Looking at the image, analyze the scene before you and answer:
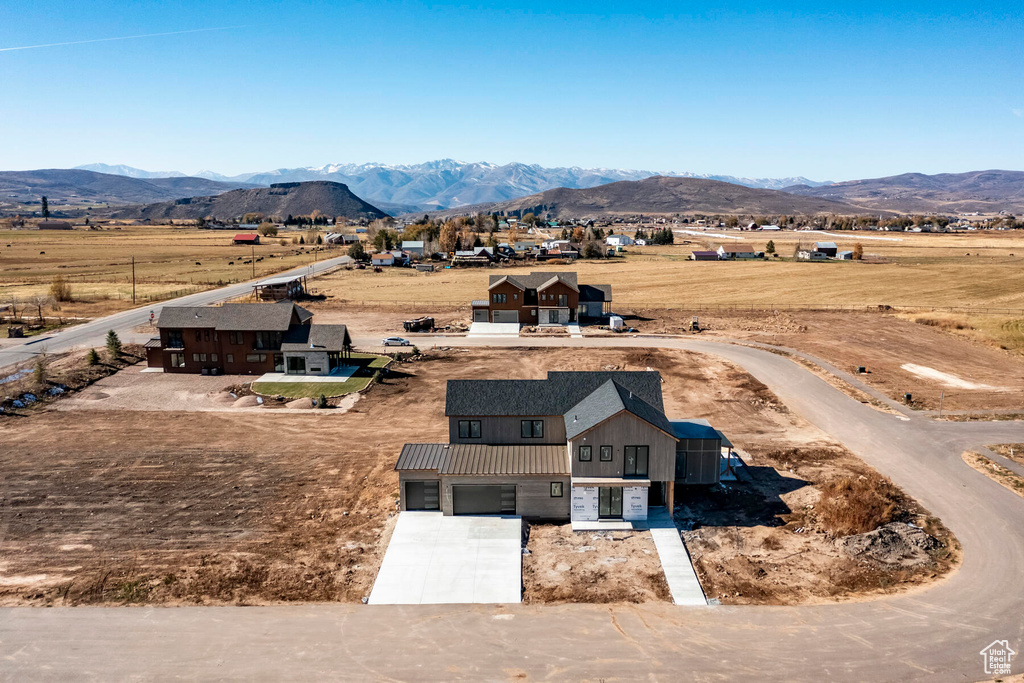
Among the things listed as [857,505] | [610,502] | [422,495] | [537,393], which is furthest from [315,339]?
[857,505]

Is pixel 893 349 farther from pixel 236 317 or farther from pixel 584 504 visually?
pixel 236 317

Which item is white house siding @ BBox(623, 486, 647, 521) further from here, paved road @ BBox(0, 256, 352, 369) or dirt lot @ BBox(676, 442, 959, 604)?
paved road @ BBox(0, 256, 352, 369)

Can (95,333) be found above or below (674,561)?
above

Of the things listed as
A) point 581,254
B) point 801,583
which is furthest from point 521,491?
point 581,254

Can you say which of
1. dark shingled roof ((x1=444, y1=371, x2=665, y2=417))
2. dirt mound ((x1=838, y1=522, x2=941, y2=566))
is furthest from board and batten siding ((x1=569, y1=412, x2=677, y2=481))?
dirt mound ((x1=838, y1=522, x2=941, y2=566))

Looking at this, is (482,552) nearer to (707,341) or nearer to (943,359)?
(707,341)
